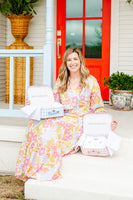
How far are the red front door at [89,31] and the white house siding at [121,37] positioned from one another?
90 millimetres

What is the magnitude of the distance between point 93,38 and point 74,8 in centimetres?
54

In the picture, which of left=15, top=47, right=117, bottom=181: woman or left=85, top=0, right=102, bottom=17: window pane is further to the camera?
left=85, top=0, right=102, bottom=17: window pane

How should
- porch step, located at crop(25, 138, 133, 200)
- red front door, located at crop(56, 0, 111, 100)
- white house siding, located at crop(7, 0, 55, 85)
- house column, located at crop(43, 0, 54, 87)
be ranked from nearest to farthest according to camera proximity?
porch step, located at crop(25, 138, 133, 200), house column, located at crop(43, 0, 54, 87), red front door, located at crop(56, 0, 111, 100), white house siding, located at crop(7, 0, 55, 85)

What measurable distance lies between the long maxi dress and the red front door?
7.07 feet

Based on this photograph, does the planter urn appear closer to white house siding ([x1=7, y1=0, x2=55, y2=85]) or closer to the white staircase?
white house siding ([x1=7, y1=0, x2=55, y2=85])

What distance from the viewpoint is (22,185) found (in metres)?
2.45

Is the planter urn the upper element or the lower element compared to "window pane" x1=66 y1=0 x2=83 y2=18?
lower

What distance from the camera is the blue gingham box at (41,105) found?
2.28m

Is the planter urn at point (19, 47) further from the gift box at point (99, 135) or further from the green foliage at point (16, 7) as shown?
the gift box at point (99, 135)

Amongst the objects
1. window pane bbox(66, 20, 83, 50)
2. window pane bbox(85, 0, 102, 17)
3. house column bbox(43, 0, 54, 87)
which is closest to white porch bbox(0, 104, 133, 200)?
house column bbox(43, 0, 54, 87)

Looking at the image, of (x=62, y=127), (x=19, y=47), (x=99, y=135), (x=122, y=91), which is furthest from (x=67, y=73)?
(x=19, y=47)

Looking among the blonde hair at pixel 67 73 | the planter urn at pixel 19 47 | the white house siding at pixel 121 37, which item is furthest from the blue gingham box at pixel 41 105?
the white house siding at pixel 121 37

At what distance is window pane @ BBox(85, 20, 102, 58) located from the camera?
4594 millimetres

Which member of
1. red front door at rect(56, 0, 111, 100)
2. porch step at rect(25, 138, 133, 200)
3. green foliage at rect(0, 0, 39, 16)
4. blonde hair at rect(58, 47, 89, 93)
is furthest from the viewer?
red front door at rect(56, 0, 111, 100)
